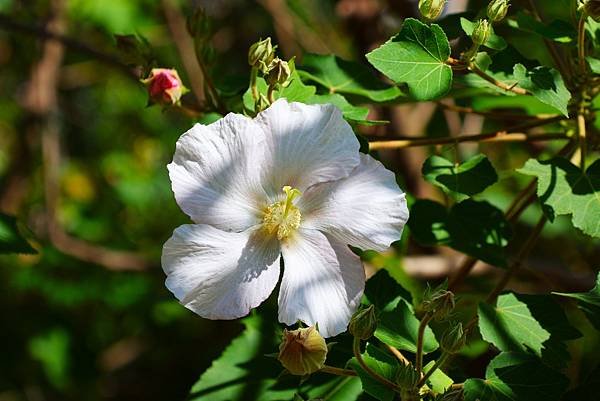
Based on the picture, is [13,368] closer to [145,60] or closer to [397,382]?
[145,60]

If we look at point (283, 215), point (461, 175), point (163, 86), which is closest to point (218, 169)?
point (283, 215)

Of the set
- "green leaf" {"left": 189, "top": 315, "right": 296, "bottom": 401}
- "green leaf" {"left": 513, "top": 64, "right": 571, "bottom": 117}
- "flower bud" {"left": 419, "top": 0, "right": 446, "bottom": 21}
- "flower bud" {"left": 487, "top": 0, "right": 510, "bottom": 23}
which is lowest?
"green leaf" {"left": 189, "top": 315, "right": 296, "bottom": 401}

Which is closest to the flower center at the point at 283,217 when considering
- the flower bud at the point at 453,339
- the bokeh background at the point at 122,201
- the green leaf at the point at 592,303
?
the flower bud at the point at 453,339

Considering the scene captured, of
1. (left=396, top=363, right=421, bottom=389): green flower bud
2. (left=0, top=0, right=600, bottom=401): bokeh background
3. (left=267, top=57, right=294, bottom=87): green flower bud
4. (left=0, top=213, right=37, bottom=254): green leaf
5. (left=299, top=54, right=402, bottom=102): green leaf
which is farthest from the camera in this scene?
(left=0, top=0, right=600, bottom=401): bokeh background

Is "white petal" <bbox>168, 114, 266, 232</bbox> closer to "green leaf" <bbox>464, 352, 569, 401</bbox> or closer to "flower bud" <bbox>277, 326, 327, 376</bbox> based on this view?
"flower bud" <bbox>277, 326, 327, 376</bbox>

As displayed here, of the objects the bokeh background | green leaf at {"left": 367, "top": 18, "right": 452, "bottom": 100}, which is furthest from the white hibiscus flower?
the bokeh background

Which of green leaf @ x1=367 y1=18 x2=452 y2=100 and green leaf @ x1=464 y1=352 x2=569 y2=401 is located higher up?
green leaf @ x1=367 y1=18 x2=452 y2=100
